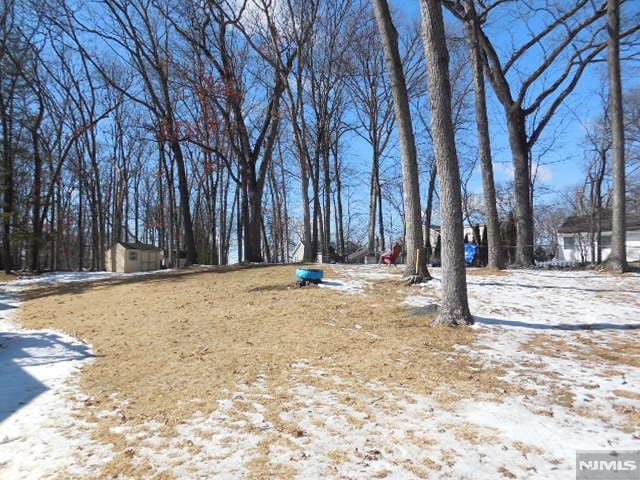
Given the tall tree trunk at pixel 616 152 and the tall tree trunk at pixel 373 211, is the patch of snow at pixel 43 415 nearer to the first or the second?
the tall tree trunk at pixel 616 152

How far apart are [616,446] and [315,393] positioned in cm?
243

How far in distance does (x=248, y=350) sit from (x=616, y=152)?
10.5 metres

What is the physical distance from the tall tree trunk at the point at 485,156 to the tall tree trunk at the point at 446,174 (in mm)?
5545

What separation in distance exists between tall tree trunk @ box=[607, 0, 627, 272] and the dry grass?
585 cm

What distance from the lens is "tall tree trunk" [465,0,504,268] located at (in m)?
11.9

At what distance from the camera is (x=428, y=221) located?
28625 millimetres

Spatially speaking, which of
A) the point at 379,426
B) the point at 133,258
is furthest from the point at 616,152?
the point at 133,258

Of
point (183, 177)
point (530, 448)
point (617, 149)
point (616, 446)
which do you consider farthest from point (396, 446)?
point (183, 177)

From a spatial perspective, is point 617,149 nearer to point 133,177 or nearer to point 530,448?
point 530,448

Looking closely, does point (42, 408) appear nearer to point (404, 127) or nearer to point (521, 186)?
point (404, 127)

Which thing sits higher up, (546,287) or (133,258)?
(133,258)

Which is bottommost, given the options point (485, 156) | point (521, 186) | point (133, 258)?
point (133, 258)

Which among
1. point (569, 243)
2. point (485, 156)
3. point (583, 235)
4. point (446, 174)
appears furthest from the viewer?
point (583, 235)

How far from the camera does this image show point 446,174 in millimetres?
6887
